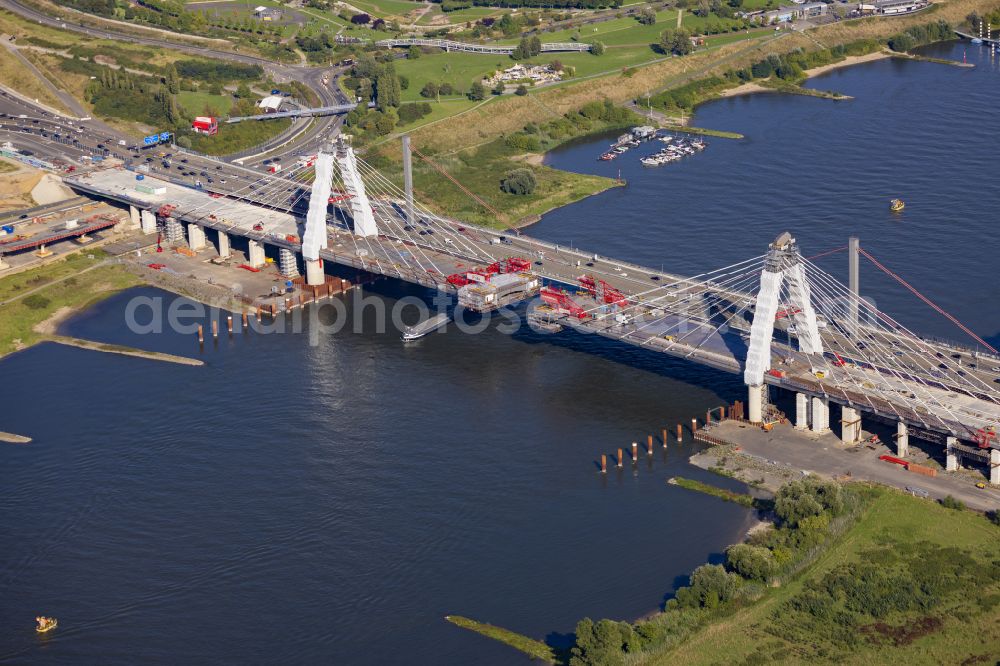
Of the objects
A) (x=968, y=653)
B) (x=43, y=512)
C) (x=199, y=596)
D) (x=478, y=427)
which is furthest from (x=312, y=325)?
(x=968, y=653)

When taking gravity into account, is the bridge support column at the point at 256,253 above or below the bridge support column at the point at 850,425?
above

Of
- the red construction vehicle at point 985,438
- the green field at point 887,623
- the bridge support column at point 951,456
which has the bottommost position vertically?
the green field at point 887,623

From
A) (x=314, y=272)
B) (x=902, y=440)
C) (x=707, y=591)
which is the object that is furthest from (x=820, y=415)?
(x=314, y=272)

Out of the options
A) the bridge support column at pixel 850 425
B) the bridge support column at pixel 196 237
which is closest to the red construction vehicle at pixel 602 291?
the bridge support column at pixel 850 425

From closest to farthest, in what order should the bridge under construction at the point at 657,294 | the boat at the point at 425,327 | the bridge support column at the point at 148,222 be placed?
the bridge under construction at the point at 657,294, the boat at the point at 425,327, the bridge support column at the point at 148,222

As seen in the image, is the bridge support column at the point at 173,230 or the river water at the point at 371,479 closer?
the river water at the point at 371,479

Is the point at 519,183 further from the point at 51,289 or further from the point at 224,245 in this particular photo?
the point at 51,289

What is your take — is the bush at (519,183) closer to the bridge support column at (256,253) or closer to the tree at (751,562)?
the bridge support column at (256,253)
